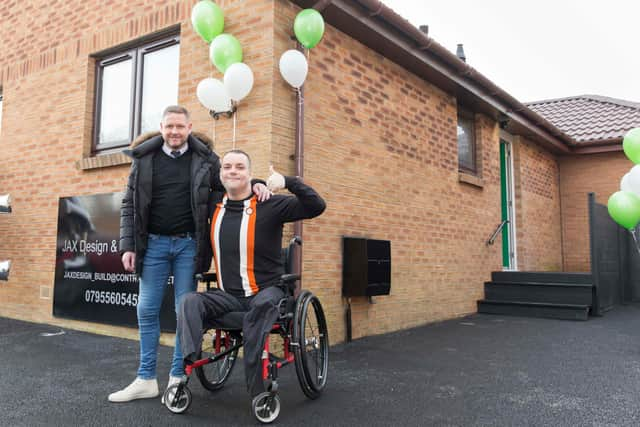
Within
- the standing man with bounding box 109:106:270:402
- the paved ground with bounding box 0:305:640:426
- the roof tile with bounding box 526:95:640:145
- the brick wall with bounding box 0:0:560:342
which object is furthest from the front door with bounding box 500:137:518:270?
the standing man with bounding box 109:106:270:402

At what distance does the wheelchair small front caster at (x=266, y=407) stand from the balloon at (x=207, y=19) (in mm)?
3137

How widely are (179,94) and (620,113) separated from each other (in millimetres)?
10231

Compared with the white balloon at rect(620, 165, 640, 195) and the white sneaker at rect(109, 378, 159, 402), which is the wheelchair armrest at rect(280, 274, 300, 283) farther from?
the white balloon at rect(620, 165, 640, 195)

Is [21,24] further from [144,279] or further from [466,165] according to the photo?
[466,165]

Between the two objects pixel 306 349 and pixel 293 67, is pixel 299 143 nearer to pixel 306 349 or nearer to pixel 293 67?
pixel 293 67

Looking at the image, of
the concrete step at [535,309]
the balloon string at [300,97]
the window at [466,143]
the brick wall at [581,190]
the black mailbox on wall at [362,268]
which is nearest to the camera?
the balloon string at [300,97]

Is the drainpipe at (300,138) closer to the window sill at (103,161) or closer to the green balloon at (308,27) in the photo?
the green balloon at (308,27)

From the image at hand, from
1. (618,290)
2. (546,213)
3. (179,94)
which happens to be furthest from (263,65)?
(546,213)

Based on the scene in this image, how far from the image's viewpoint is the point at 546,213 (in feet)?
32.8

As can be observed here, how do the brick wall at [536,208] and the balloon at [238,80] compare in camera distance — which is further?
the brick wall at [536,208]

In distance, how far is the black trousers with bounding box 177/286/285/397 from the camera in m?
2.44

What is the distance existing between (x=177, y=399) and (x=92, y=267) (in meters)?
2.95

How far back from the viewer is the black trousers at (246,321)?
244 cm

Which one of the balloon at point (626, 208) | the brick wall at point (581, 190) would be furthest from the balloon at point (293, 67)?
the brick wall at point (581, 190)
